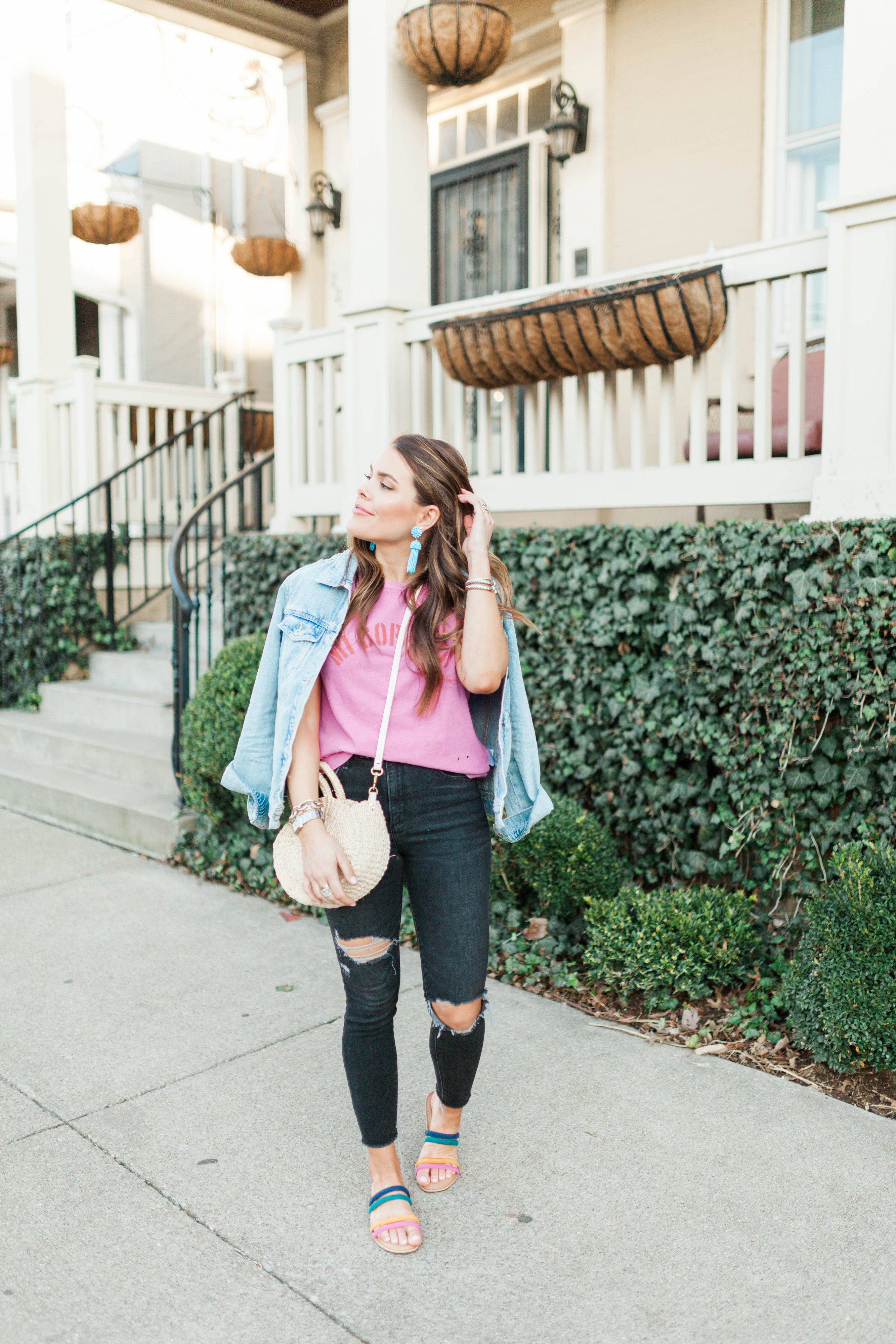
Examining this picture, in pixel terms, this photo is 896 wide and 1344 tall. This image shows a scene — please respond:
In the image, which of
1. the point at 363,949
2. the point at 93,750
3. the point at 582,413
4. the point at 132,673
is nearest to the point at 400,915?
the point at 363,949

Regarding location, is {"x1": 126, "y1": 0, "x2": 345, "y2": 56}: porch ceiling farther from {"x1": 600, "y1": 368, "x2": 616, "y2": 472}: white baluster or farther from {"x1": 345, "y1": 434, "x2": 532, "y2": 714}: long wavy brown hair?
{"x1": 345, "y1": 434, "x2": 532, "y2": 714}: long wavy brown hair

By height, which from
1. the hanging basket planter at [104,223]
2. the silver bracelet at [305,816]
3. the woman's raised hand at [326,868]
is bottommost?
the woman's raised hand at [326,868]

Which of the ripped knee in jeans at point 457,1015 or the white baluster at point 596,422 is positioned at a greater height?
the white baluster at point 596,422

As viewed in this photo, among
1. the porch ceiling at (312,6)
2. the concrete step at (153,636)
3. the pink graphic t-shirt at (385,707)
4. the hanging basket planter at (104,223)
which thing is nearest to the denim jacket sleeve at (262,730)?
the pink graphic t-shirt at (385,707)

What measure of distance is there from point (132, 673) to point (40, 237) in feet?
12.0

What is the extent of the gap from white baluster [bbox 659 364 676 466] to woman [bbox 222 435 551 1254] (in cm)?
233

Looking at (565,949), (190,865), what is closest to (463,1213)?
(565,949)

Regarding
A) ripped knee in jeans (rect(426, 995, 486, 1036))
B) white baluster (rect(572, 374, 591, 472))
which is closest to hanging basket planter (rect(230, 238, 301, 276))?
→ white baluster (rect(572, 374, 591, 472))

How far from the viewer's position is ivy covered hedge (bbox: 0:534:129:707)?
24.1ft

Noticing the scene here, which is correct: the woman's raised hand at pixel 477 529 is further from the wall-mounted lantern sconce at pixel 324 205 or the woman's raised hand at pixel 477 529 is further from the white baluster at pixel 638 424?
the wall-mounted lantern sconce at pixel 324 205

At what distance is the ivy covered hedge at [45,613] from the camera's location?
24.1ft

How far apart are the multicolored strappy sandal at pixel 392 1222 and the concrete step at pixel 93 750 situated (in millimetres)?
3395

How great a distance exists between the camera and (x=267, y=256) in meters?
8.45

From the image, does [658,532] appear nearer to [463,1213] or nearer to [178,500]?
[463,1213]
